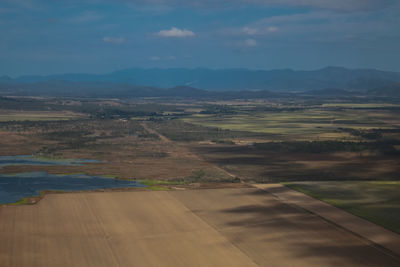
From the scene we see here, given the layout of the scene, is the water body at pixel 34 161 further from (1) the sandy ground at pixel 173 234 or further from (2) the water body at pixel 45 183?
(1) the sandy ground at pixel 173 234

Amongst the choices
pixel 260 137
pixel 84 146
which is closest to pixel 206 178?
pixel 84 146

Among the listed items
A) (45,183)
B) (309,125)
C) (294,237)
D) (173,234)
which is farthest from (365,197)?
(309,125)

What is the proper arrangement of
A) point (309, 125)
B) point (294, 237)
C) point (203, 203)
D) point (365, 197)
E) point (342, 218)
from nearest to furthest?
point (294, 237) → point (342, 218) → point (203, 203) → point (365, 197) → point (309, 125)

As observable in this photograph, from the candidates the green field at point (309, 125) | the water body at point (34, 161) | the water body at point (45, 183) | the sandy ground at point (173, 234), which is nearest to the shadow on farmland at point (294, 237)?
the sandy ground at point (173, 234)

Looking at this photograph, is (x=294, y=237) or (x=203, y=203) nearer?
(x=294, y=237)

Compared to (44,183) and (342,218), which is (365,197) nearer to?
(342,218)

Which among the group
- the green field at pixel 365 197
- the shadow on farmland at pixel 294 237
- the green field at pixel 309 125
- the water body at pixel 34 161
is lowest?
the water body at pixel 34 161

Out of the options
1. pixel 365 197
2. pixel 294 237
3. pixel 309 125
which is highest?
pixel 309 125
